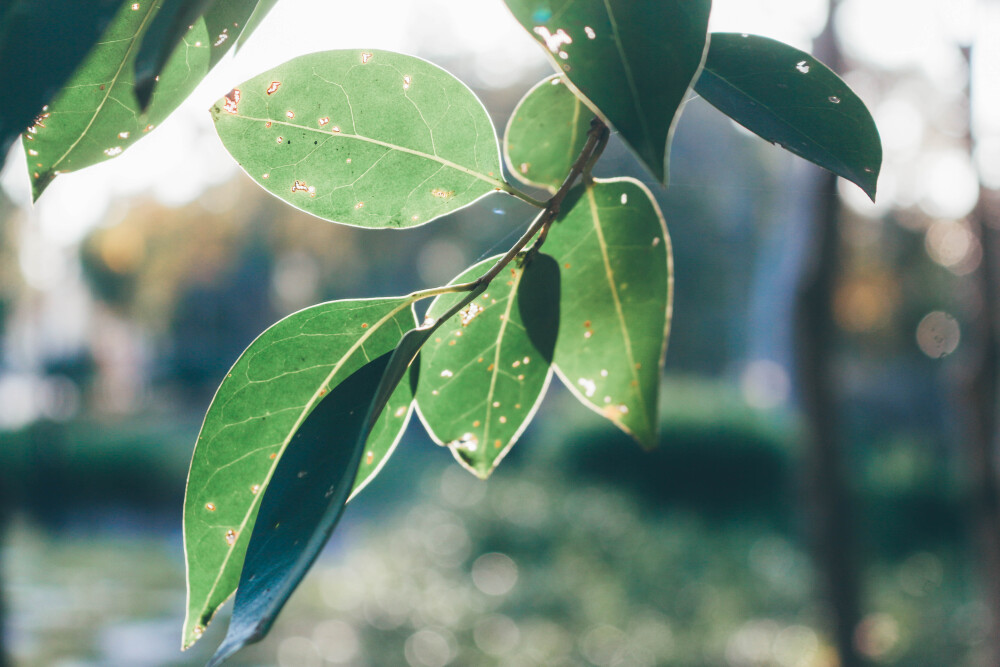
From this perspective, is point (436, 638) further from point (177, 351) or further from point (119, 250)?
point (177, 351)

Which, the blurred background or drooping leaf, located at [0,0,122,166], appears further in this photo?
the blurred background

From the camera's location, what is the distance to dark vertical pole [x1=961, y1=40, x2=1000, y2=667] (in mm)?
1566

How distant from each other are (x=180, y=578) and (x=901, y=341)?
7.46m

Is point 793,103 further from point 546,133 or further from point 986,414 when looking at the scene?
point 986,414

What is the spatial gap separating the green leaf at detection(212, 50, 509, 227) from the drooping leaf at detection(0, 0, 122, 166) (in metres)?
0.10

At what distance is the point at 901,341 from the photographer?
799 centimetres

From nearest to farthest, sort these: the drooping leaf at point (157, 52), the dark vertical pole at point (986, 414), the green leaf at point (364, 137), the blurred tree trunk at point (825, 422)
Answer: the drooping leaf at point (157, 52)
the green leaf at point (364, 137)
the dark vertical pole at point (986, 414)
the blurred tree trunk at point (825, 422)

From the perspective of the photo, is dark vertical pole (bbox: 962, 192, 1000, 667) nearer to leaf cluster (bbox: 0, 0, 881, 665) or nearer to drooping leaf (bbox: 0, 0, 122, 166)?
leaf cluster (bbox: 0, 0, 881, 665)

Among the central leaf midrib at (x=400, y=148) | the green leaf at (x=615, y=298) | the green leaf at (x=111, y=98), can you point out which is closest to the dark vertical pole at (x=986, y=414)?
the green leaf at (x=615, y=298)

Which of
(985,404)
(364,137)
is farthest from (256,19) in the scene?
(985,404)

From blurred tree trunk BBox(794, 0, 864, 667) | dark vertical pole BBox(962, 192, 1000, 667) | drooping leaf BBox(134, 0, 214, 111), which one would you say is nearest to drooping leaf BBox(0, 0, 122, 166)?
drooping leaf BBox(134, 0, 214, 111)

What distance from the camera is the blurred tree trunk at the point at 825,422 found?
2.06 metres

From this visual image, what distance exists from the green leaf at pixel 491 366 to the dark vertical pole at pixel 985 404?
164 centimetres

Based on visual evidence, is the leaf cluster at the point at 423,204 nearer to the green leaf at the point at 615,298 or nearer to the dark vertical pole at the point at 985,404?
the green leaf at the point at 615,298
